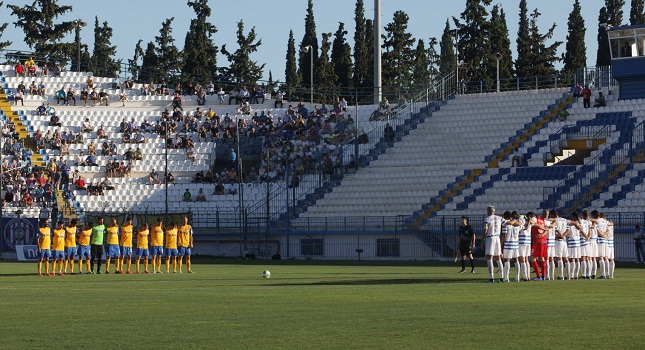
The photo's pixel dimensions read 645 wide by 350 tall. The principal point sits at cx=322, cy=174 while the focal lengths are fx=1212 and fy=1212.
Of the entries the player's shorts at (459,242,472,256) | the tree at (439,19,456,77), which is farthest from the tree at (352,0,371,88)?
the player's shorts at (459,242,472,256)

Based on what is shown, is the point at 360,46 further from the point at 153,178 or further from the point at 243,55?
the point at 153,178

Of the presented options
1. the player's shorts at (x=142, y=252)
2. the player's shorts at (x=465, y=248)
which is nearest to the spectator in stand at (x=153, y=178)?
the player's shorts at (x=142, y=252)

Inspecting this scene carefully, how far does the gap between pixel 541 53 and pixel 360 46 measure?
48.5 ft

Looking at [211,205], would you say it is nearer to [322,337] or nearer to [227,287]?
[227,287]

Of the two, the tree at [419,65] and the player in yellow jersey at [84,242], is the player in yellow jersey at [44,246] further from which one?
the tree at [419,65]

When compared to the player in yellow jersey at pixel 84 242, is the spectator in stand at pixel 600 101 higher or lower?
higher

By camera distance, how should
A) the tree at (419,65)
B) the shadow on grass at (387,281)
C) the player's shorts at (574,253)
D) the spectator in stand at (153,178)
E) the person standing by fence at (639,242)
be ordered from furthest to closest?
the tree at (419,65)
the spectator in stand at (153,178)
the person standing by fence at (639,242)
the player's shorts at (574,253)
the shadow on grass at (387,281)

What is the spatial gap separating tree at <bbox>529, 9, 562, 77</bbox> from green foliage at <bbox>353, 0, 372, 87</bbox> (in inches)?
531

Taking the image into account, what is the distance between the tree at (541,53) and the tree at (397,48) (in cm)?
1034

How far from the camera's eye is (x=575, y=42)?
91.2 m

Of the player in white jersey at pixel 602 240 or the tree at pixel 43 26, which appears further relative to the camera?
the tree at pixel 43 26

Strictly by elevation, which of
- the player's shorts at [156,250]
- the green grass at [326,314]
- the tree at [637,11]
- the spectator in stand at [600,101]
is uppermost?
the tree at [637,11]

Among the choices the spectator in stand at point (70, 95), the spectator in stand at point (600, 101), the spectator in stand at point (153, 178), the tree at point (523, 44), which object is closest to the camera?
the spectator in stand at point (600, 101)

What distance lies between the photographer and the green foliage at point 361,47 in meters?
97.9
